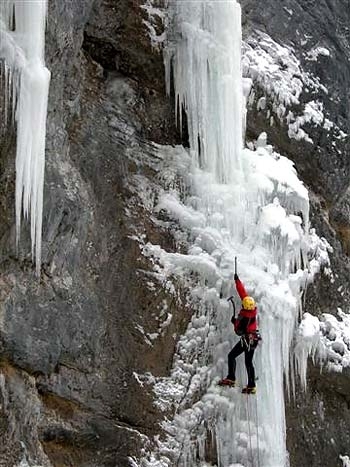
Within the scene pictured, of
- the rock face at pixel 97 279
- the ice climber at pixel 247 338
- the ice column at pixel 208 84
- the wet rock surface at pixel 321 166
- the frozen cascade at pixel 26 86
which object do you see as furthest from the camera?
the wet rock surface at pixel 321 166

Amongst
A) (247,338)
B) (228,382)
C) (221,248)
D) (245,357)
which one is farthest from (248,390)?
(221,248)

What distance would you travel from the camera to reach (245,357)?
8.69 metres

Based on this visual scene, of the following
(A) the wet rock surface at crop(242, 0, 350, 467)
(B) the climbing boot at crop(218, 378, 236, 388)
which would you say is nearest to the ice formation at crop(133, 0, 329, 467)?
(B) the climbing boot at crop(218, 378, 236, 388)

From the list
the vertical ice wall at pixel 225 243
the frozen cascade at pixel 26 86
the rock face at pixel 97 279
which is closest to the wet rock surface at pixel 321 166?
the rock face at pixel 97 279

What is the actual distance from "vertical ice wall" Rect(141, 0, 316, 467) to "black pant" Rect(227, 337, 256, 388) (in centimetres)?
22

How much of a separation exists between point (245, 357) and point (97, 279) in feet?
5.53

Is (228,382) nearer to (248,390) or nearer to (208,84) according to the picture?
(248,390)

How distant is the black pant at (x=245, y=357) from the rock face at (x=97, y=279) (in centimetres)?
62

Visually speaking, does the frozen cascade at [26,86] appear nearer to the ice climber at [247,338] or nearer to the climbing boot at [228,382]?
the ice climber at [247,338]

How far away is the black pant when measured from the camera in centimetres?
856

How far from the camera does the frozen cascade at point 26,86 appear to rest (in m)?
7.15

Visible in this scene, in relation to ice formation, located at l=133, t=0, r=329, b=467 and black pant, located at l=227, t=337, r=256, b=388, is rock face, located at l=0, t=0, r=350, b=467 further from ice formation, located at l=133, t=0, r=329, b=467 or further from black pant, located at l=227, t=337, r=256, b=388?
black pant, located at l=227, t=337, r=256, b=388

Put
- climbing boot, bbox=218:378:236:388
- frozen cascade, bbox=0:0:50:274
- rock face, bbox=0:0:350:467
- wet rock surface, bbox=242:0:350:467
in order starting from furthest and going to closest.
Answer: wet rock surface, bbox=242:0:350:467 < climbing boot, bbox=218:378:236:388 < rock face, bbox=0:0:350:467 < frozen cascade, bbox=0:0:50:274

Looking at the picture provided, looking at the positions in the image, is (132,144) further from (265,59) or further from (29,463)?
(29,463)
